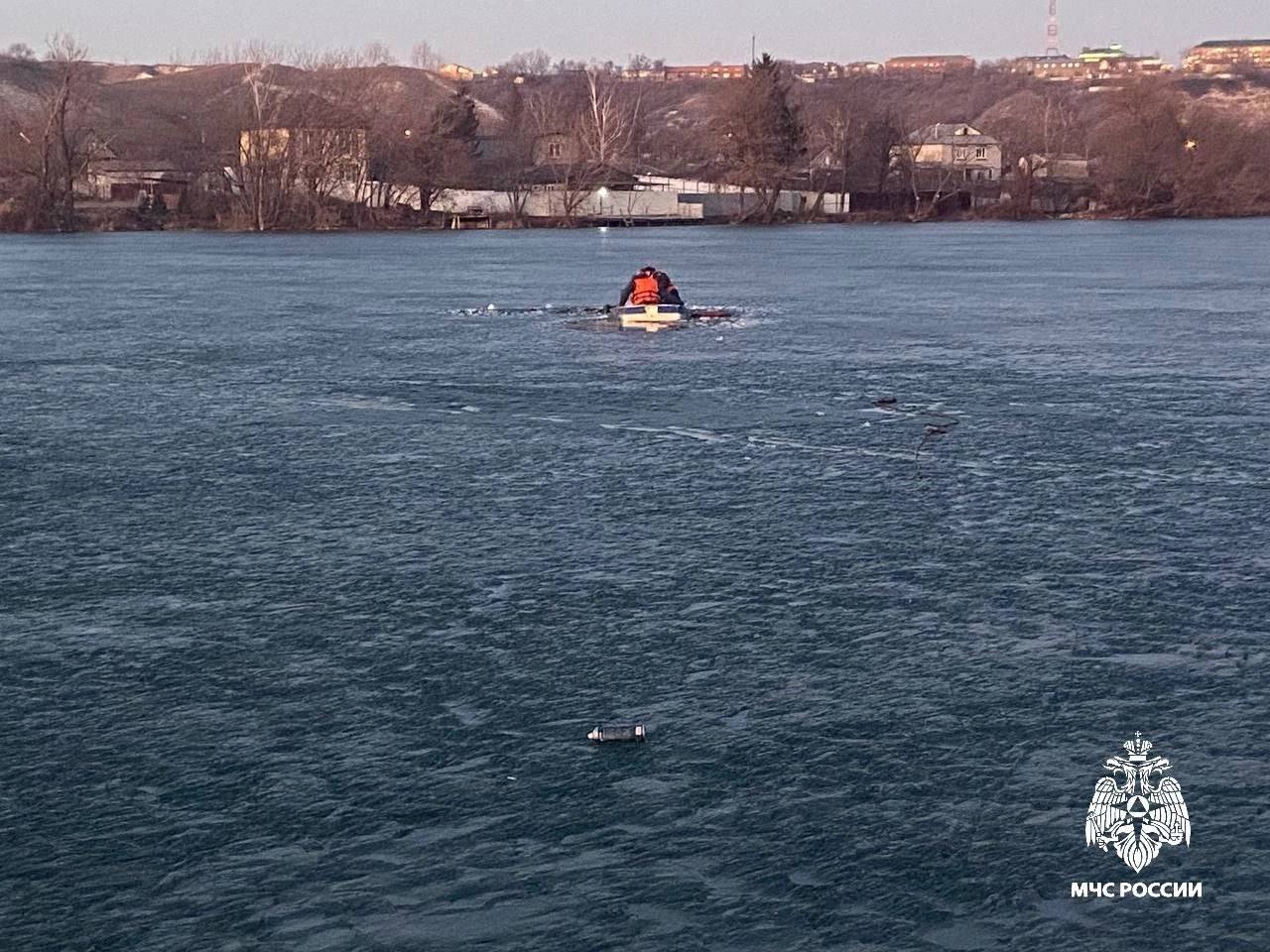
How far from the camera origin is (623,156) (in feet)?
523

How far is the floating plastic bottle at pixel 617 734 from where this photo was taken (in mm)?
12766

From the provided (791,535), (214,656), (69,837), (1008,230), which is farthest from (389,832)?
(1008,230)

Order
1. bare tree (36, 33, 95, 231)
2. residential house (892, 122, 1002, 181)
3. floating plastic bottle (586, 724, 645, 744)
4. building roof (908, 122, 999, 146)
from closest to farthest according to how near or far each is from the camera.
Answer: floating plastic bottle (586, 724, 645, 744) → bare tree (36, 33, 95, 231) → residential house (892, 122, 1002, 181) → building roof (908, 122, 999, 146)

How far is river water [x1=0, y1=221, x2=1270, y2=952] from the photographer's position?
34.3 ft

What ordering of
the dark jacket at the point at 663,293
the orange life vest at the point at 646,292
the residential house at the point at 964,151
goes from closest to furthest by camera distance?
the orange life vest at the point at 646,292
the dark jacket at the point at 663,293
the residential house at the point at 964,151

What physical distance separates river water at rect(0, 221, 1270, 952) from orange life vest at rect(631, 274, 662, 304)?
1061 cm

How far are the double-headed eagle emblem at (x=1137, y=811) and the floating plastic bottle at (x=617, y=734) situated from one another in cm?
329

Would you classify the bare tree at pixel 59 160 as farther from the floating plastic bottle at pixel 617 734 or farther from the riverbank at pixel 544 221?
the floating plastic bottle at pixel 617 734

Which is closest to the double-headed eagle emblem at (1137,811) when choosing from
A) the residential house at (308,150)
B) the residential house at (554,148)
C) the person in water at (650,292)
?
the person in water at (650,292)

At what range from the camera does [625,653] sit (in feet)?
48.6

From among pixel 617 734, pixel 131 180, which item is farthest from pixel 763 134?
pixel 617 734

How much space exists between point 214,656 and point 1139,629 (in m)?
8.12

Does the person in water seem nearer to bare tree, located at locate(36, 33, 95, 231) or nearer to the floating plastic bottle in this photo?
the floating plastic bottle

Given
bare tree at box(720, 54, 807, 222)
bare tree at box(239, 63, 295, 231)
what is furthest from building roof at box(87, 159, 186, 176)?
bare tree at box(720, 54, 807, 222)
